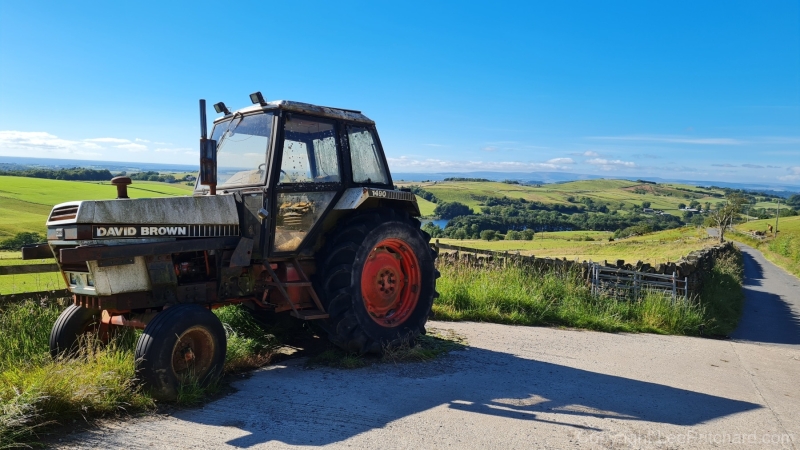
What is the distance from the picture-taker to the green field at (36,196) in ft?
41.2

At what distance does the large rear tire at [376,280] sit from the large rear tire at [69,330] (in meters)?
2.17

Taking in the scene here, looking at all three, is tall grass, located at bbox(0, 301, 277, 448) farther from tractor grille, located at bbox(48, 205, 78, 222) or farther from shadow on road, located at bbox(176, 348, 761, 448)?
tractor grille, located at bbox(48, 205, 78, 222)

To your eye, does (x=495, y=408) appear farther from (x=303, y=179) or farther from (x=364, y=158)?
(x=364, y=158)

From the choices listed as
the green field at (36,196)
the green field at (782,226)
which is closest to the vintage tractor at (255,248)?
the green field at (36,196)

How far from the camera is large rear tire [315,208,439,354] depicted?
577 centimetres

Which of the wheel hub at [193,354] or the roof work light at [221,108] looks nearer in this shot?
the wheel hub at [193,354]

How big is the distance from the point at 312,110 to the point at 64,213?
2.49 metres

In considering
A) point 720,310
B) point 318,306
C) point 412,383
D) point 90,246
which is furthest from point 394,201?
point 720,310

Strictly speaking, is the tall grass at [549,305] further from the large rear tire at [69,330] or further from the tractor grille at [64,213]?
the tractor grille at [64,213]

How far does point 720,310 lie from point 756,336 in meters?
1.79

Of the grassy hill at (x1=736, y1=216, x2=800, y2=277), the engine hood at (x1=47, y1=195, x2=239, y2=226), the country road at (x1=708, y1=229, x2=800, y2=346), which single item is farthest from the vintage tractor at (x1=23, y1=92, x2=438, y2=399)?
the grassy hill at (x1=736, y1=216, x2=800, y2=277)

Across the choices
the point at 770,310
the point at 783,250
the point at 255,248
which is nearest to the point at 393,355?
the point at 255,248

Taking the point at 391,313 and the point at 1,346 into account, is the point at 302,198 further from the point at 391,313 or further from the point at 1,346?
the point at 1,346

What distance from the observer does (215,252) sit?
520 centimetres
